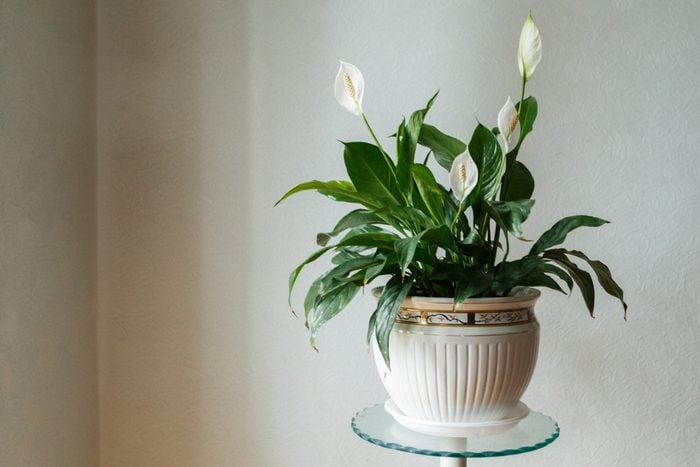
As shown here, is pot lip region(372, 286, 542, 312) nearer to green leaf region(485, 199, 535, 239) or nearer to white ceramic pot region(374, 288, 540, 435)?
white ceramic pot region(374, 288, 540, 435)

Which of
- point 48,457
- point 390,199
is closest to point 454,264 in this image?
point 390,199

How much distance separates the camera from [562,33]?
139 centimetres

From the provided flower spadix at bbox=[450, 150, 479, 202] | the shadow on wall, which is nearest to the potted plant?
flower spadix at bbox=[450, 150, 479, 202]

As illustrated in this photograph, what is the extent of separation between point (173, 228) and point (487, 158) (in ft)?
2.36

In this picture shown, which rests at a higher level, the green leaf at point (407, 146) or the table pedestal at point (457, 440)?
the green leaf at point (407, 146)

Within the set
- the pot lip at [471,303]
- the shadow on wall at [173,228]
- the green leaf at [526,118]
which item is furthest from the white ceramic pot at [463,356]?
the shadow on wall at [173,228]

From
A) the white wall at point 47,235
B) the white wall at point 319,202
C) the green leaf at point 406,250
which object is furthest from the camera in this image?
the white wall at point 319,202

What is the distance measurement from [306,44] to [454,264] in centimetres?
63

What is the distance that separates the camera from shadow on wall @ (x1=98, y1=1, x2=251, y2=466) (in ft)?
4.86

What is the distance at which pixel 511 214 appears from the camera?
3.19 feet

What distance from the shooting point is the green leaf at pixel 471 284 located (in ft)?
3.29

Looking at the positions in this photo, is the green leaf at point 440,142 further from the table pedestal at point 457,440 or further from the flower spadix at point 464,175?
the table pedestal at point 457,440

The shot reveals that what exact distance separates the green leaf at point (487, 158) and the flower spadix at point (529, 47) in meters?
0.10

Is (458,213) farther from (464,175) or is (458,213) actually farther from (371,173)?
(371,173)
